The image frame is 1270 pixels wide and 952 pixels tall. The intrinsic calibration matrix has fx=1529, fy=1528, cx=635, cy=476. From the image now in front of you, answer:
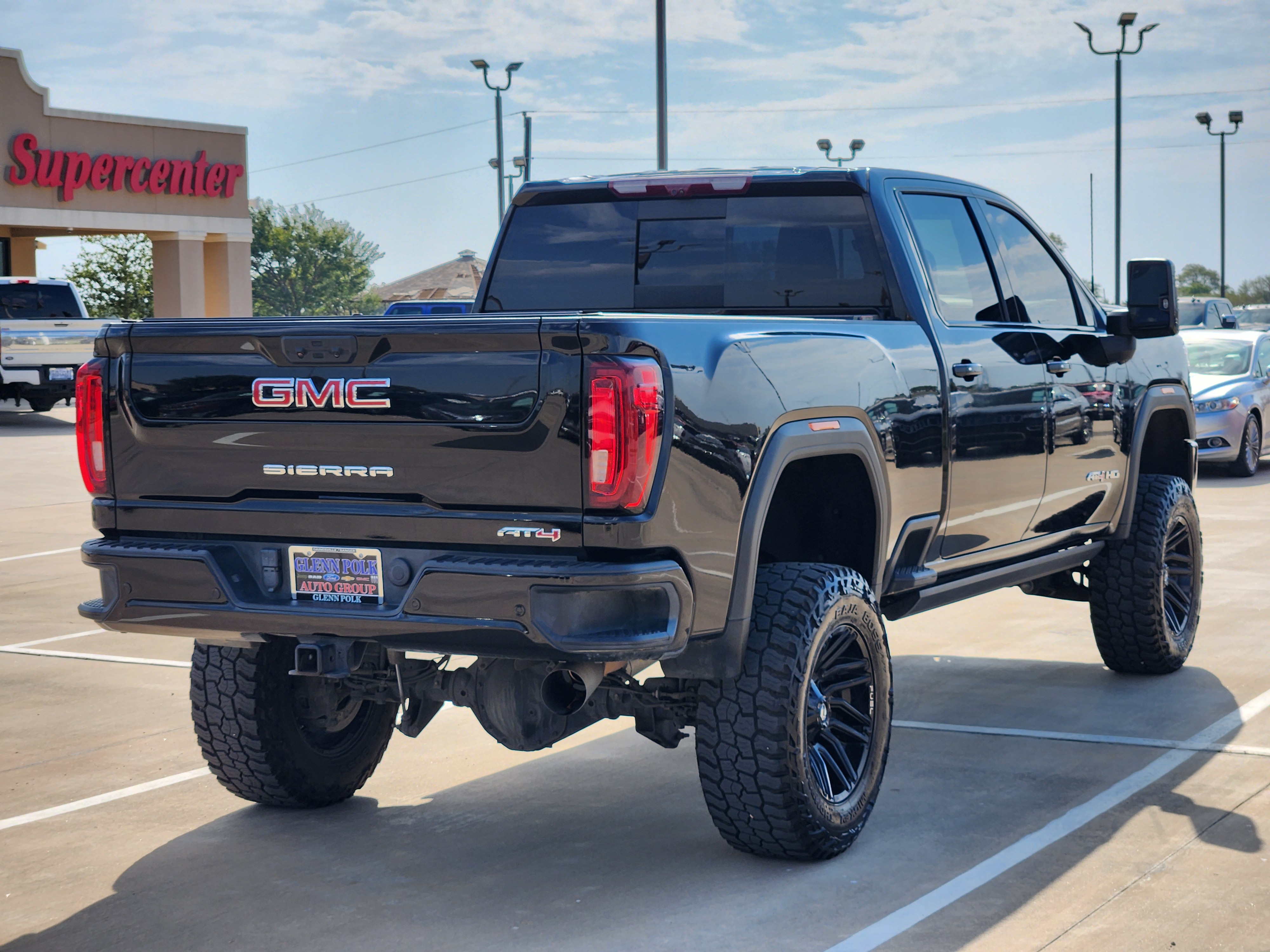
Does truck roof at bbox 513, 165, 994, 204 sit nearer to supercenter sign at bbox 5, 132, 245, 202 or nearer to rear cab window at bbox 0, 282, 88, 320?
rear cab window at bbox 0, 282, 88, 320

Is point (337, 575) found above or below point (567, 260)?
below

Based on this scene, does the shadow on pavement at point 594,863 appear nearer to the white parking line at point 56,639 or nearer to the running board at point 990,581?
the running board at point 990,581

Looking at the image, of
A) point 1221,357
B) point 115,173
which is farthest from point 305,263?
point 1221,357

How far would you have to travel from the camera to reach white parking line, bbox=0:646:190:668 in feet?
25.6

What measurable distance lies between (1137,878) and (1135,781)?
1.06 metres

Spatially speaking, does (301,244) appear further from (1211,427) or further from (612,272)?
(612,272)

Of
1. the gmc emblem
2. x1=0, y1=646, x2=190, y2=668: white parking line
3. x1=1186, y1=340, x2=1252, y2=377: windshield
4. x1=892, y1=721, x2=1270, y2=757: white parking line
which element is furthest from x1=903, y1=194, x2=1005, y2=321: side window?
x1=1186, y1=340, x2=1252, y2=377: windshield

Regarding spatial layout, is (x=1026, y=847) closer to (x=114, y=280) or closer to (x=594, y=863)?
(x=594, y=863)

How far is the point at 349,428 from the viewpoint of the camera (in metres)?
4.21

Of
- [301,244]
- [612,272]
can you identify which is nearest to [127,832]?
[612,272]

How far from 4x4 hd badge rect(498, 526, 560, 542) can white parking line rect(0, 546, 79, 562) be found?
8.56 meters

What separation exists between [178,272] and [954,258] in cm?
3739

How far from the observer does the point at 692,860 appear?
188 inches

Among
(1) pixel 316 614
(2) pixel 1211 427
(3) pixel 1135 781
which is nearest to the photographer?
(1) pixel 316 614
